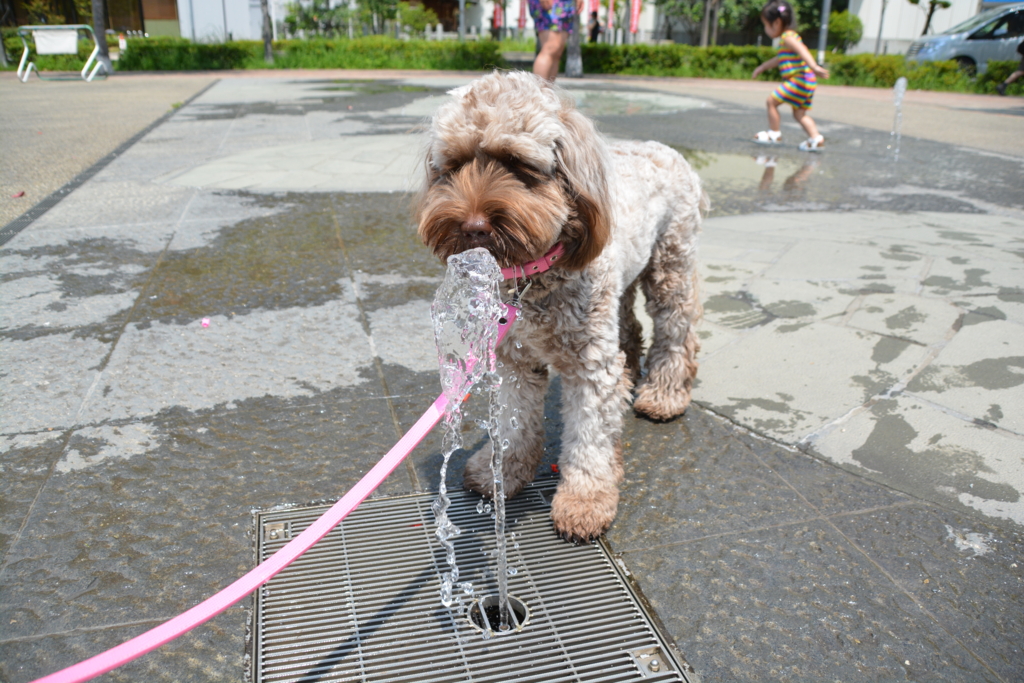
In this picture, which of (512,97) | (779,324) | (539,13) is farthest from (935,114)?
(512,97)

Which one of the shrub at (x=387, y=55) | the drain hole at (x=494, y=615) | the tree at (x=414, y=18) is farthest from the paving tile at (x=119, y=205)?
the tree at (x=414, y=18)

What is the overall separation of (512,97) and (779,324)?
8.38 ft

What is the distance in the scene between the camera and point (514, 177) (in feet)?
7.18

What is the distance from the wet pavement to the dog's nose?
1.17 meters

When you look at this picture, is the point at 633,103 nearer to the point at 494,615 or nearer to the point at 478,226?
the point at 478,226

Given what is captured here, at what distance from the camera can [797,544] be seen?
95.6 inches

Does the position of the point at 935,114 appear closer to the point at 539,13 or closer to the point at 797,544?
the point at 539,13

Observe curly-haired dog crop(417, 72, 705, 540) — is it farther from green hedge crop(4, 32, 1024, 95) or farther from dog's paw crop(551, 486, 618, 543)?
green hedge crop(4, 32, 1024, 95)

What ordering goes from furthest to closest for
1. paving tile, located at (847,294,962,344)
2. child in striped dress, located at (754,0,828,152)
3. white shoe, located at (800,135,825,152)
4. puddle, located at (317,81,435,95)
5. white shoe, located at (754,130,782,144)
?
1. puddle, located at (317,81,435,95)
2. white shoe, located at (754,130,782,144)
3. white shoe, located at (800,135,825,152)
4. child in striped dress, located at (754,0,828,152)
5. paving tile, located at (847,294,962,344)

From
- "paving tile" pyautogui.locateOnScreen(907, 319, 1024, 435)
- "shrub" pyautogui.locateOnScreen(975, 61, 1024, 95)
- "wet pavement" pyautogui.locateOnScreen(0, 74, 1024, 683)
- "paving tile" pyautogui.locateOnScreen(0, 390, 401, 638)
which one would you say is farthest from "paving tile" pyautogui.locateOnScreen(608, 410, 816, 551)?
"shrub" pyautogui.locateOnScreen(975, 61, 1024, 95)

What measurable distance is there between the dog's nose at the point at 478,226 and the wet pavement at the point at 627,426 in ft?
3.84

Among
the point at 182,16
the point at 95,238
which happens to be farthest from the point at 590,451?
the point at 182,16

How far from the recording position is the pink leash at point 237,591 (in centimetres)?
134

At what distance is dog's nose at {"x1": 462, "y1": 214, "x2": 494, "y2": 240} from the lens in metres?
2.07
